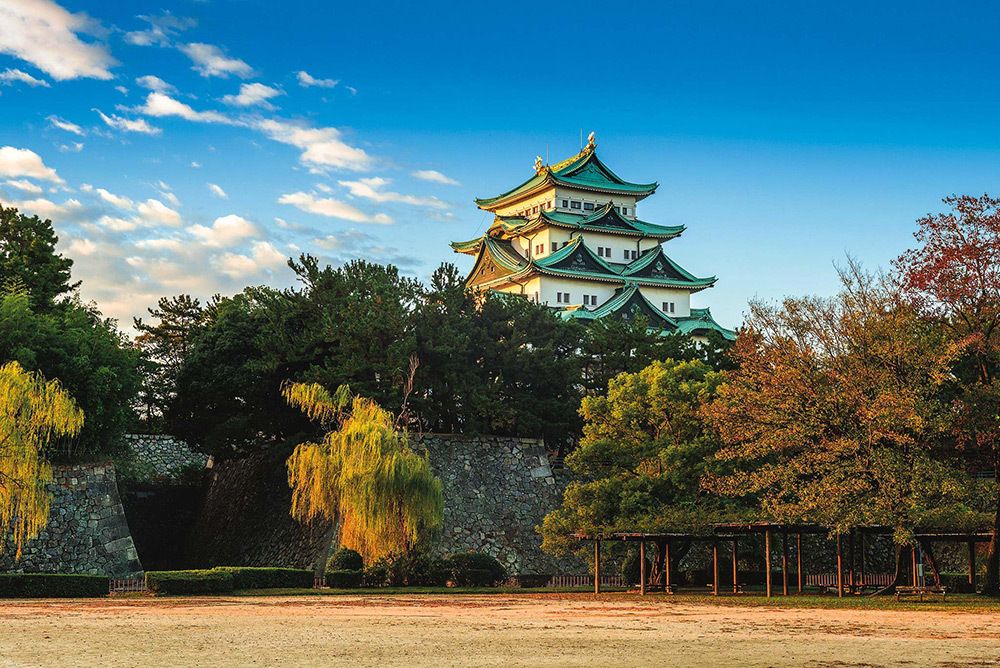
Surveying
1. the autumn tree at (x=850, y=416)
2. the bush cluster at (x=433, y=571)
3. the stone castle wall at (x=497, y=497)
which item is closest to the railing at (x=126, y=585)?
the bush cluster at (x=433, y=571)

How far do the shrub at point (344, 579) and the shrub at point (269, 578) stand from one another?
2.75 ft

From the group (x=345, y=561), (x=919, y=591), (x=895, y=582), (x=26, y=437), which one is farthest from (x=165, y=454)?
(x=919, y=591)

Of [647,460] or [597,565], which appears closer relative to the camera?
[597,565]

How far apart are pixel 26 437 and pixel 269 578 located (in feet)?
25.9

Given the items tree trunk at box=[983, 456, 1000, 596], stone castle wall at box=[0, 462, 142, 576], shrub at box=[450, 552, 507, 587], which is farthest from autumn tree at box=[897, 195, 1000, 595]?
stone castle wall at box=[0, 462, 142, 576]

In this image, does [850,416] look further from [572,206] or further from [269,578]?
[572,206]

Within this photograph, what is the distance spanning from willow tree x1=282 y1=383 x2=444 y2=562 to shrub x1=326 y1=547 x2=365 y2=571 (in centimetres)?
41

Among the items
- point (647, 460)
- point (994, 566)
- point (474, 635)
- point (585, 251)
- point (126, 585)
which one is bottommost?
point (126, 585)

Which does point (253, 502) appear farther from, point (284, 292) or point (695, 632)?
point (695, 632)

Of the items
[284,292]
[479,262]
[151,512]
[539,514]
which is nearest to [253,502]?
[151,512]

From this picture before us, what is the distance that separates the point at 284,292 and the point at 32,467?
1336cm

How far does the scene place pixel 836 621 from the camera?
19969mm

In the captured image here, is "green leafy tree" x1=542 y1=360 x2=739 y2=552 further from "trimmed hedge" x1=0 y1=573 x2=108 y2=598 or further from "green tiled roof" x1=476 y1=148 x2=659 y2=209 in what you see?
"green tiled roof" x1=476 y1=148 x2=659 y2=209

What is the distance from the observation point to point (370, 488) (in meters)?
29.8
